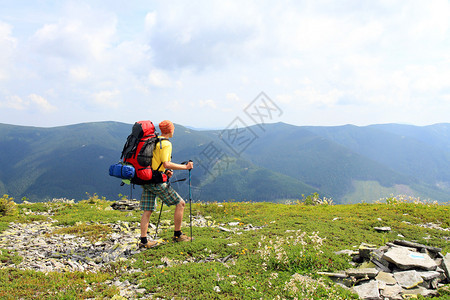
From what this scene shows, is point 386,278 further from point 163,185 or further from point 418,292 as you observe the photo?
point 163,185

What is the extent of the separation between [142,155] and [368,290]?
6876 millimetres

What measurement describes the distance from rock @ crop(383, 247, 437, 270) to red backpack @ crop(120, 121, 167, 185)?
22.8ft

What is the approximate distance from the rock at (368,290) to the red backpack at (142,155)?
6.03 meters

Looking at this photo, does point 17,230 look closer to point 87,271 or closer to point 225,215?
point 87,271

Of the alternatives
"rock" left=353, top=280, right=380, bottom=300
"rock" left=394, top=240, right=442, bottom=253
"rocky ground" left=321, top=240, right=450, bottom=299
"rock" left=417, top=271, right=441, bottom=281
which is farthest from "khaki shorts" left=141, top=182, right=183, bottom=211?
"rock" left=394, top=240, right=442, bottom=253

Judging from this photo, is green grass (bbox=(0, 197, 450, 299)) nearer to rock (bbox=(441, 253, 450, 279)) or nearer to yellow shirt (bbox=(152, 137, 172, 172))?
rock (bbox=(441, 253, 450, 279))

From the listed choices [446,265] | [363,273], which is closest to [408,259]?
[446,265]

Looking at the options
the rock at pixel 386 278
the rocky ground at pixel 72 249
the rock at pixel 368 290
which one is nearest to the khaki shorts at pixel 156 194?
the rocky ground at pixel 72 249

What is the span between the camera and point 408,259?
7094 mm

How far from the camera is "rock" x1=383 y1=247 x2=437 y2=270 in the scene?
682 cm

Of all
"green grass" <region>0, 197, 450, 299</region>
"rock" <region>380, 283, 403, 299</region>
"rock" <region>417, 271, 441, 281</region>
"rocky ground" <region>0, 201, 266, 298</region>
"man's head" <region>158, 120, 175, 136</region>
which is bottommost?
"rocky ground" <region>0, 201, 266, 298</region>

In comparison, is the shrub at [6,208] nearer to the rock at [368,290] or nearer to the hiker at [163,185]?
the hiker at [163,185]

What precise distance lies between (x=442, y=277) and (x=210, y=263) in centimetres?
594

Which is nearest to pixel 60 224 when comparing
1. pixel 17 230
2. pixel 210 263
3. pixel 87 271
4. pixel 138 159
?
pixel 17 230
